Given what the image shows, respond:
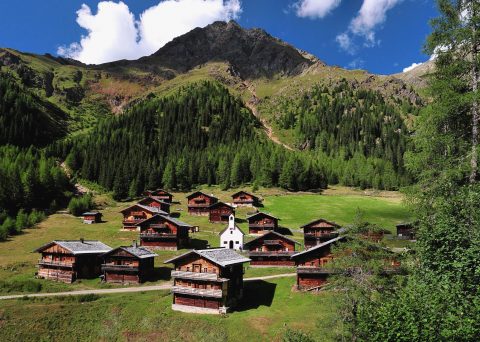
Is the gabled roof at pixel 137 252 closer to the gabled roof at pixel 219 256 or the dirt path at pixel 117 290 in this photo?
the dirt path at pixel 117 290

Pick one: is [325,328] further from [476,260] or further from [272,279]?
[272,279]

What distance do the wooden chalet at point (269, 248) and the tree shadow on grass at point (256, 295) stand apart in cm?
1068

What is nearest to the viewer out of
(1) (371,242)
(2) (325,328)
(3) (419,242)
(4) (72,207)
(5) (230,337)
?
(3) (419,242)

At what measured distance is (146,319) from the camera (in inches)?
1914

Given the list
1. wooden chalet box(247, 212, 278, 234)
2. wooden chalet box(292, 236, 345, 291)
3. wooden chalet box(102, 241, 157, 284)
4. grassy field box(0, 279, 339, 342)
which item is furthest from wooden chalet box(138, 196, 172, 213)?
wooden chalet box(292, 236, 345, 291)

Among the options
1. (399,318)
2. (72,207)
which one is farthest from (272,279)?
(72,207)

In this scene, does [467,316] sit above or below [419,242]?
below

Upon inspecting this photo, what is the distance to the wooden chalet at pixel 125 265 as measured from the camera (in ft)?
211

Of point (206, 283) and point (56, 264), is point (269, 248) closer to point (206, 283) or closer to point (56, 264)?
point (206, 283)

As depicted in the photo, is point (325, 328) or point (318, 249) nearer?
point (325, 328)

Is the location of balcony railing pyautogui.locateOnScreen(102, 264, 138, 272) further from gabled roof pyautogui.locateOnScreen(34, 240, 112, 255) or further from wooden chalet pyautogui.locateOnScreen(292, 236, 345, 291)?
wooden chalet pyautogui.locateOnScreen(292, 236, 345, 291)

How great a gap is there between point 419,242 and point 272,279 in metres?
41.1

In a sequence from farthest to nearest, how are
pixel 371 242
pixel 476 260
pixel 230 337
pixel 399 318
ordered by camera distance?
pixel 230 337, pixel 371 242, pixel 476 260, pixel 399 318

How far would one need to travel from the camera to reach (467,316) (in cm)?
1650
